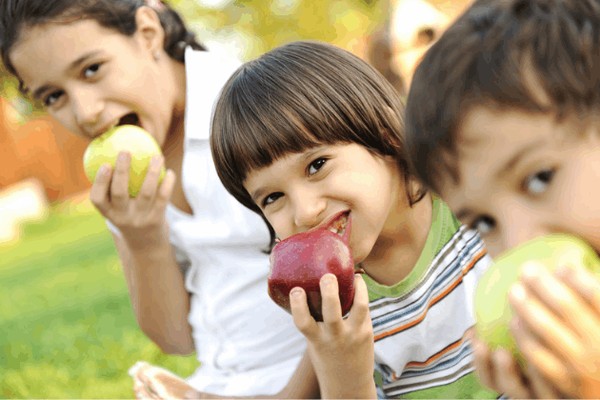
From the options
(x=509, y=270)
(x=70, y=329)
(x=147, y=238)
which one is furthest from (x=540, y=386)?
(x=70, y=329)

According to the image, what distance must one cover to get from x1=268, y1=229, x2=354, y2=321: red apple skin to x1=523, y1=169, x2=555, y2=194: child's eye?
70 cm

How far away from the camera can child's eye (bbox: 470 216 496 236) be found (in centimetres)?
144

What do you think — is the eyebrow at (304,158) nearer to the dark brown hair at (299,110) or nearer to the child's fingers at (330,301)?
the dark brown hair at (299,110)

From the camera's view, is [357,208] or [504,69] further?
[357,208]

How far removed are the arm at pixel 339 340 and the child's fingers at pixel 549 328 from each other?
30.5 inches

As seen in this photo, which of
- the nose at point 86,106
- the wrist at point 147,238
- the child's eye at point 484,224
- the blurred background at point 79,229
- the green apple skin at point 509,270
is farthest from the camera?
the blurred background at point 79,229

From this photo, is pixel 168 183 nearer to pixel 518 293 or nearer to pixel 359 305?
pixel 359 305

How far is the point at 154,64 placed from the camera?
9.62 ft

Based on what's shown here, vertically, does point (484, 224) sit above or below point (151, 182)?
above

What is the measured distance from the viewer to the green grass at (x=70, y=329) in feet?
14.9

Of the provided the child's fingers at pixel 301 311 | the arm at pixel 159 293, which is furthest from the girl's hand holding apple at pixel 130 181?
the child's fingers at pixel 301 311

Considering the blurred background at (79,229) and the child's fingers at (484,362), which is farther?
the blurred background at (79,229)

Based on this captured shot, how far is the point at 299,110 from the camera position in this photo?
7.02 feet

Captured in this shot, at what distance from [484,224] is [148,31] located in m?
1.88
